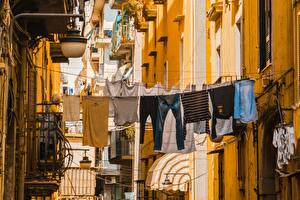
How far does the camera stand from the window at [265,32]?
65.9 ft

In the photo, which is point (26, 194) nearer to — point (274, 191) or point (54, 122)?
point (54, 122)

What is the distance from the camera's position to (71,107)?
22.8 meters

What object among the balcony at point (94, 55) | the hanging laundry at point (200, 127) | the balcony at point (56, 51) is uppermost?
the balcony at point (94, 55)

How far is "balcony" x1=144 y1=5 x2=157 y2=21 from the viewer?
38438 millimetres

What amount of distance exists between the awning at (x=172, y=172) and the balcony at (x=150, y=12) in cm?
991

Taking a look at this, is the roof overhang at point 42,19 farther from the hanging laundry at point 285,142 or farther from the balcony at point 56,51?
the balcony at point 56,51

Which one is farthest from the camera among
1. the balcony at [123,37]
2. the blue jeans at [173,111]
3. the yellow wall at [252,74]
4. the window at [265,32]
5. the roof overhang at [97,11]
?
the roof overhang at [97,11]

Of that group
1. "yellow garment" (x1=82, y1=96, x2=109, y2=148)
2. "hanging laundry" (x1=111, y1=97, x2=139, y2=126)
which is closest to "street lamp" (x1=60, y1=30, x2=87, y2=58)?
"yellow garment" (x1=82, y1=96, x2=109, y2=148)

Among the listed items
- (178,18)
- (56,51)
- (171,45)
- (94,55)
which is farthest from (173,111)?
(94,55)

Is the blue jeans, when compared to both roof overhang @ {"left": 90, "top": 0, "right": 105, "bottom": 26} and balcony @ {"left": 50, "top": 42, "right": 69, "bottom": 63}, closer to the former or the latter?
balcony @ {"left": 50, "top": 42, "right": 69, "bottom": 63}

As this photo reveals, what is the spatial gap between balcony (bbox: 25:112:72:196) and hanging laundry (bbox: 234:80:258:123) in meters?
5.53

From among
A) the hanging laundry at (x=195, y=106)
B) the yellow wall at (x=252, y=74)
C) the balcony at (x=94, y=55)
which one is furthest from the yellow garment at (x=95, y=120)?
the balcony at (x=94, y=55)

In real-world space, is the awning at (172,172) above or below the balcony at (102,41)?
below

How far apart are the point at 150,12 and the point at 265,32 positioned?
1801 centimetres
